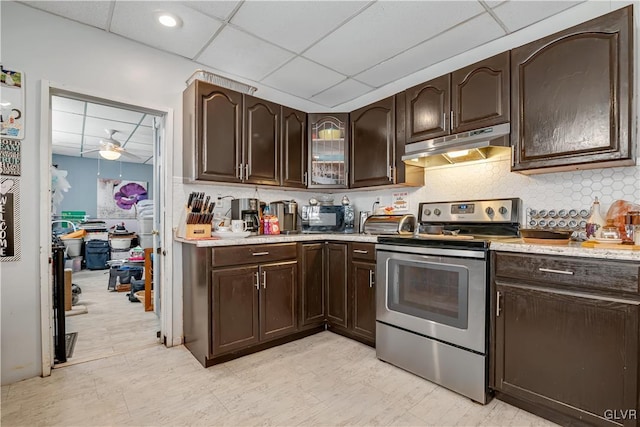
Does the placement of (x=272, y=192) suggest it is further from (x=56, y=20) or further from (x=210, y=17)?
(x=56, y=20)

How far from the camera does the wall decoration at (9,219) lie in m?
2.01

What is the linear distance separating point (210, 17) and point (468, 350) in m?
2.83

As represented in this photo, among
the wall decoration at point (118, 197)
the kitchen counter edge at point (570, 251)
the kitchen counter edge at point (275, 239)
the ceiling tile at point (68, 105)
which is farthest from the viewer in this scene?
the wall decoration at point (118, 197)

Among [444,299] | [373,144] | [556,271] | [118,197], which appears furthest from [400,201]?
[118,197]

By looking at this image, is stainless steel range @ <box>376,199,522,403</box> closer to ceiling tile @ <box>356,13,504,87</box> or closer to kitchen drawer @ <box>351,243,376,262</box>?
kitchen drawer @ <box>351,243,376,262</box>

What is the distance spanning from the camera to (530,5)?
6.80 ft


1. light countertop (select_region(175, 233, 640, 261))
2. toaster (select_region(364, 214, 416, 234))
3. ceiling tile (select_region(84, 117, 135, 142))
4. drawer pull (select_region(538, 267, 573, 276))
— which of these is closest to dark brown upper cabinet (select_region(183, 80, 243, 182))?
light countertop (select_region(175, 233, 640, 261))

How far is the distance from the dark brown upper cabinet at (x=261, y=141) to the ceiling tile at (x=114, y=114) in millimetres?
2233

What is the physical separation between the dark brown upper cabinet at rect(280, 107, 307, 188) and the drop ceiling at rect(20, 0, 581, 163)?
42 cm

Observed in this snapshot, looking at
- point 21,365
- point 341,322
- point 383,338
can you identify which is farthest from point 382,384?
point 21,365

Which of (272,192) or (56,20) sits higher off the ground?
(56,20)

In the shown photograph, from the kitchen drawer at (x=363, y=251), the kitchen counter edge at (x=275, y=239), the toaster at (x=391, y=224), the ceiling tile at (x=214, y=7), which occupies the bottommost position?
the kitchen drawer at (x=363, y=251)

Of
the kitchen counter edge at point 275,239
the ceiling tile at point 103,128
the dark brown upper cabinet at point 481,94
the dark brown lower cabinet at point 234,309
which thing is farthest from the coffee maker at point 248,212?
the ceiling tile at point 103,128

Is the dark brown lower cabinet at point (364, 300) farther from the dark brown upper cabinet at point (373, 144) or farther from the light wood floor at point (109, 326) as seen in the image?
the light wood floor at point (109, 326)
